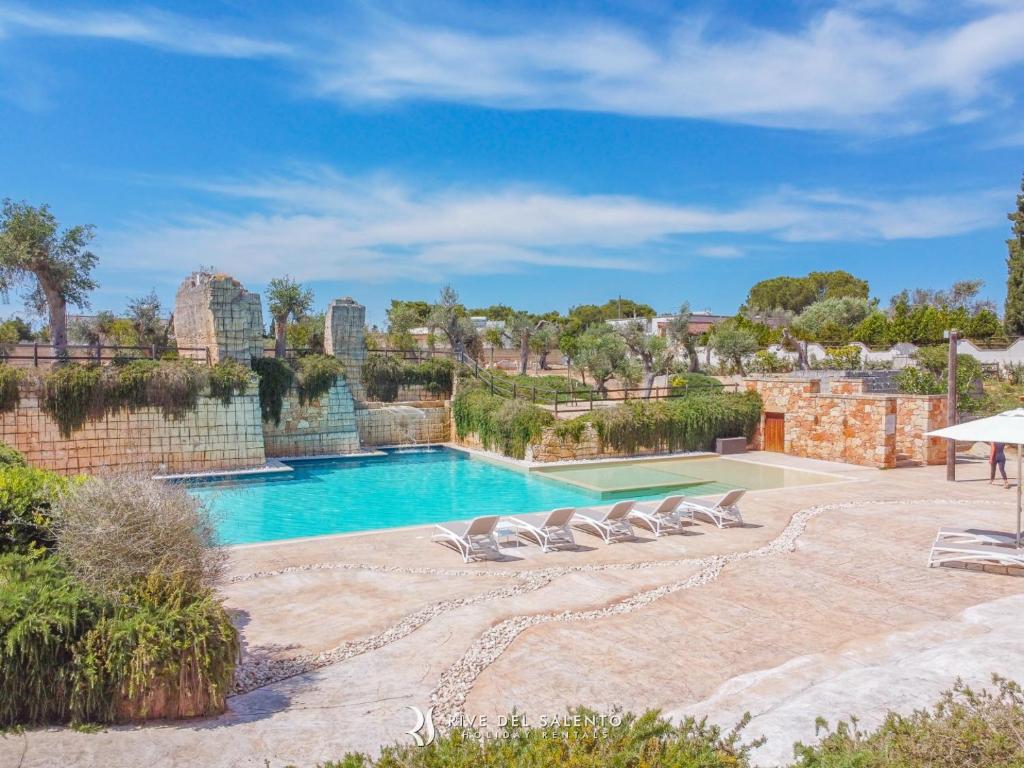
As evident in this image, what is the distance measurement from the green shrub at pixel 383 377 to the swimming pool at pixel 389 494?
165 inches

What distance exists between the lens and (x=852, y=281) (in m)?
79.6

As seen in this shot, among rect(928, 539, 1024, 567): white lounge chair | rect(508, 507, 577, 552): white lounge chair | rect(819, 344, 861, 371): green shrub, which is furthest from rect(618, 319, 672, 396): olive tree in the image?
rect(928, 539, 1024, 567): white lounge chair

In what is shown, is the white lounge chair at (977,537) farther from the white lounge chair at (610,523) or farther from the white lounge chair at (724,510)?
the white lounge chair at (610,523)

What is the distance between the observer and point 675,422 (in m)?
19.8

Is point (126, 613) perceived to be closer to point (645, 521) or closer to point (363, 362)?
point (645, 521)

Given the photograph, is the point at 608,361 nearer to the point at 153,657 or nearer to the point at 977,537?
the point at 977,537

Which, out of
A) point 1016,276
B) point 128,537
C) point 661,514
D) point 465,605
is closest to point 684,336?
point 1016,276

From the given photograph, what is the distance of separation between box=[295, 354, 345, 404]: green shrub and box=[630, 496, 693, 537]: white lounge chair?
40.6ft

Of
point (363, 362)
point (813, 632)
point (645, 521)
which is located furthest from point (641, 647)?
point (363, 362)

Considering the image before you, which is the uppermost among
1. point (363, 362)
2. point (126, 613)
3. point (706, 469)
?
point (363, 362)

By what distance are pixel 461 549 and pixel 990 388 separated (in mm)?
25595

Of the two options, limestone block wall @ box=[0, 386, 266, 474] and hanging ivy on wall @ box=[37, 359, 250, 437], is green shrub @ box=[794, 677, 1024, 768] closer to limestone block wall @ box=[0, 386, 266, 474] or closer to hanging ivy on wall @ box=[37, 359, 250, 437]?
limestone block wall @ box=[0, 386, 266, 474]

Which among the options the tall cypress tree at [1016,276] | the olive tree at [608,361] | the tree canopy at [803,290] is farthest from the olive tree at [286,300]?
the tree canopy at [803,290]

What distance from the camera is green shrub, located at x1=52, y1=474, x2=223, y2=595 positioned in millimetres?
4961
